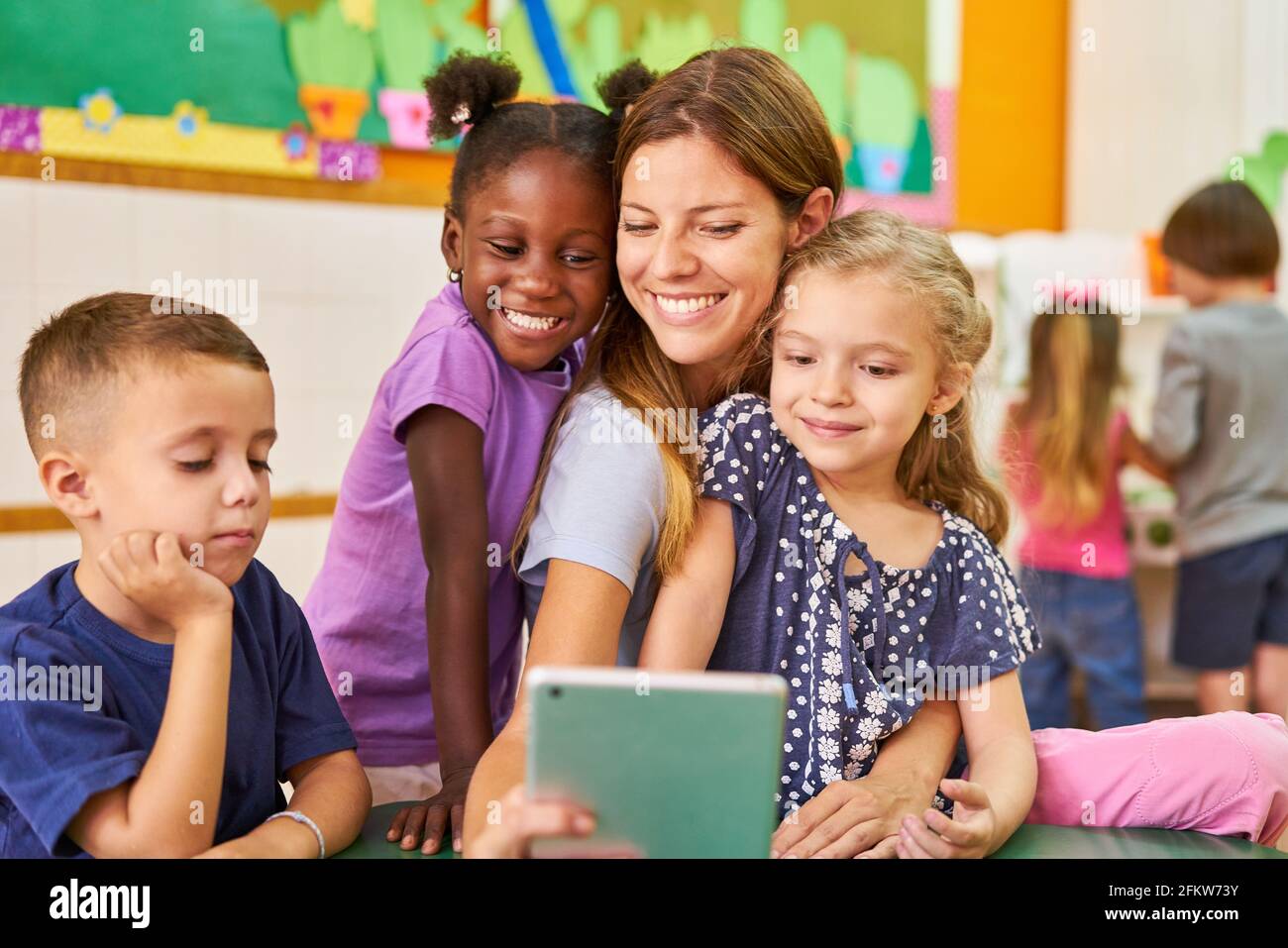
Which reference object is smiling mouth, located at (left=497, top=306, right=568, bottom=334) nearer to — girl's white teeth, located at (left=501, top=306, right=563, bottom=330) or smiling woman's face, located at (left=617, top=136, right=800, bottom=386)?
girl's white teeth, located at (left=501, top=306, right=563, bottom=330)

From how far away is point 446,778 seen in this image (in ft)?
3.96

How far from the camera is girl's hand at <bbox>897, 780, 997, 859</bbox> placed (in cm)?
102

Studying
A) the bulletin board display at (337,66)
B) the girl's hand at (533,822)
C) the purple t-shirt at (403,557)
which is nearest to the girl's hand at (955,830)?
the girl's hand at (533,822)

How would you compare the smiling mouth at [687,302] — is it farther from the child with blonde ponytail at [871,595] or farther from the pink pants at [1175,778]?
the pink pants at [1175,778]

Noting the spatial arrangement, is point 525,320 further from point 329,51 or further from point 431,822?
point 329,51

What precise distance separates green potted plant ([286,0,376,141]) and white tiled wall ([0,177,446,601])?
0.22 m

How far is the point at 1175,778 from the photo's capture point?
1.20m

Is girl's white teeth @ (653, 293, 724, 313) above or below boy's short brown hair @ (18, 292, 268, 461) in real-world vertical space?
above

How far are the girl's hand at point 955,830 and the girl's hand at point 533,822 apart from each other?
31cm

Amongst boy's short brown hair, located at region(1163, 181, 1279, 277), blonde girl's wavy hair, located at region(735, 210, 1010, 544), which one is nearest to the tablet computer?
blonde girl's wavy hair, located at region(735, 210, 1010, 544)

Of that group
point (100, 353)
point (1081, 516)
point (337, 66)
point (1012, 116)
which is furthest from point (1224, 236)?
point (100, 353)

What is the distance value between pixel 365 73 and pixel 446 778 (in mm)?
2411

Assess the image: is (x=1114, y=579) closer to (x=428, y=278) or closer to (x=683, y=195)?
(x=428, y=278)

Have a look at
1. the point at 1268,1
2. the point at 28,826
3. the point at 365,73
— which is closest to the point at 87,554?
the point at 28,826
